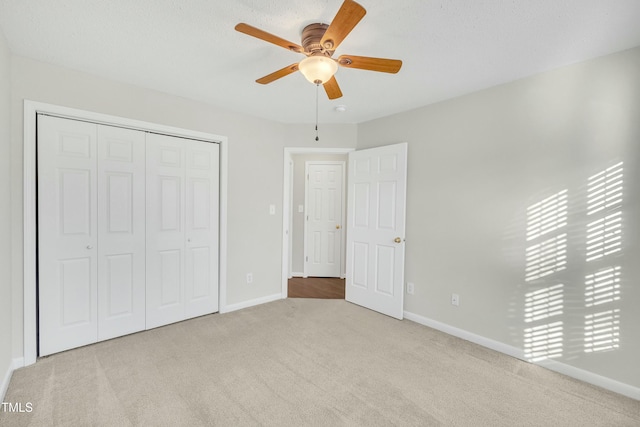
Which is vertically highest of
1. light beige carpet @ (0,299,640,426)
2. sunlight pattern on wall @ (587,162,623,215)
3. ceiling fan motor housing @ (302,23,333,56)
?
ceiling fan motor housing @ (302,23,333,56)

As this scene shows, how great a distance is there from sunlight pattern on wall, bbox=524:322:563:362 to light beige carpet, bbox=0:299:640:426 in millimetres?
120

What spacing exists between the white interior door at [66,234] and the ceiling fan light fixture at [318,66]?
2.02 meters

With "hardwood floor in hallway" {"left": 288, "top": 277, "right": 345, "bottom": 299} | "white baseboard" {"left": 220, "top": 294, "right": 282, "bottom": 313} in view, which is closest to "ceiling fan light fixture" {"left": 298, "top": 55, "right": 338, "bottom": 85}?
"white baseboard" {"left": 220, "top": 294, "right": 282, "bottom": 313}

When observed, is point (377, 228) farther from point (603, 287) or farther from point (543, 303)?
→ point (603, 287)

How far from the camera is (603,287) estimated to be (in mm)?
2072

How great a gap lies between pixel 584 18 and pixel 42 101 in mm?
3671

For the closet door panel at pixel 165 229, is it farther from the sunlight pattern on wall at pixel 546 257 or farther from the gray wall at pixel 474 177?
the sunlight pattern on wall at pixel 546 257

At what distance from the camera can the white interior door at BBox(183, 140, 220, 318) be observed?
Result: 311 cm

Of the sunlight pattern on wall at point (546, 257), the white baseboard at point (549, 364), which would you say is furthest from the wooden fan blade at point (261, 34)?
the white baseboard at point (549, 364)

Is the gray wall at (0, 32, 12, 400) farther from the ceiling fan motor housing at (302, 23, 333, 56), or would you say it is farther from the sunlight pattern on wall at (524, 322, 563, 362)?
the sunlight pattern on wall at (524, 322, 563, 362)

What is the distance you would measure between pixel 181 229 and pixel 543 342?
3409 millimetres

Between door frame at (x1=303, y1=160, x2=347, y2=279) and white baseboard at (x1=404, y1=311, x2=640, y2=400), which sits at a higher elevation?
door frame at (x1=303, y1=160, x2=347, y2=279)

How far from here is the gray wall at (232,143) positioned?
85.8 inches

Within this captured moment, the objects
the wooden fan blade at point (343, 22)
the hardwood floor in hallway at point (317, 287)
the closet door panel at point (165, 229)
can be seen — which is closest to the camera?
the wooden fan blade at point (343, 22)
